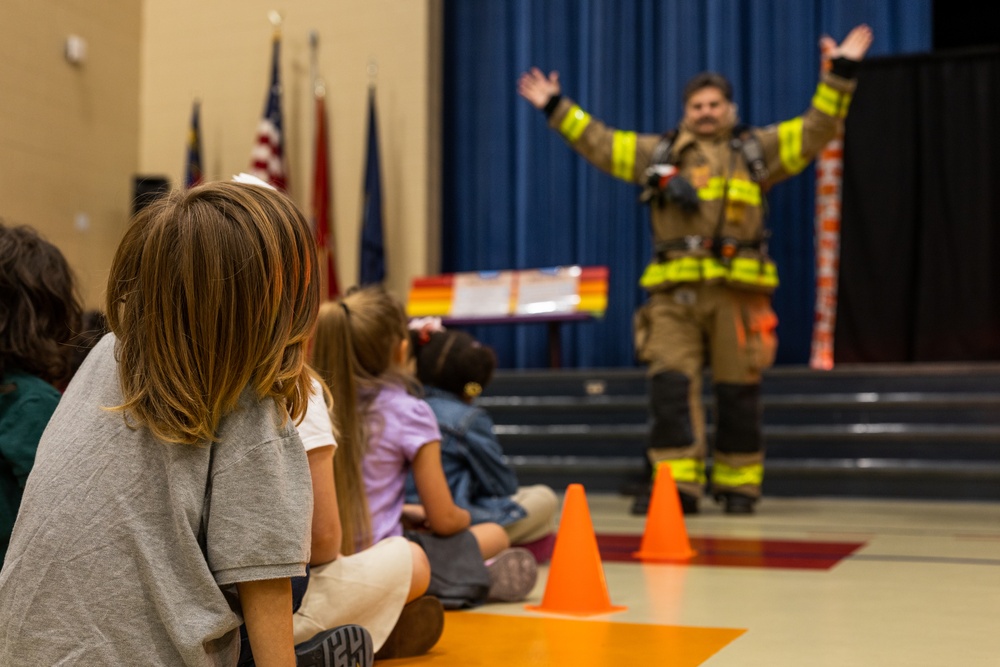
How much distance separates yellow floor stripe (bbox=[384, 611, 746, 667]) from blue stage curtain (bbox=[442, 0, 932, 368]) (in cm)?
467

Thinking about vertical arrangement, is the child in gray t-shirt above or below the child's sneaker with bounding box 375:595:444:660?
above

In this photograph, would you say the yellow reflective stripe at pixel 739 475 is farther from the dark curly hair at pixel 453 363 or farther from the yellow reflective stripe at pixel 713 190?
the dark curly hair at pixel 453 363

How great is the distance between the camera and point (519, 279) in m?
6.95

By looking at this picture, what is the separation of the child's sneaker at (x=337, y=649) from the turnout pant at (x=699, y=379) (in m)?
2.93

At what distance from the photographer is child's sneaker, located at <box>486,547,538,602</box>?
2709 millimetres

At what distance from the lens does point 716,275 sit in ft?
14.8

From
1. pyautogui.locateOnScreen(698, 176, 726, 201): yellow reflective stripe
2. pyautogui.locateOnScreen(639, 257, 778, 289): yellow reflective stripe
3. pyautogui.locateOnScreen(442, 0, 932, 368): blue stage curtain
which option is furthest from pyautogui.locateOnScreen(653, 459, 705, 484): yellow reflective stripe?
pyautogui.locateOnScreen(442, 0, 932, 368): blue stage curtain

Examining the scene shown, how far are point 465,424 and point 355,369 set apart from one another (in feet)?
1.88

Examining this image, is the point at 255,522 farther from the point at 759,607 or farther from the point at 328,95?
the point at 328,95

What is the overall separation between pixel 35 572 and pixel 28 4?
6850mm

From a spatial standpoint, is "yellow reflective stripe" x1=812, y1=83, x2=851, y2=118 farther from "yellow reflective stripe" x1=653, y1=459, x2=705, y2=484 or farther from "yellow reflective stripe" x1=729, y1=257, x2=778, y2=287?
"yellow reflective stripe" x1=653, y1=459, x2=705, y2=484

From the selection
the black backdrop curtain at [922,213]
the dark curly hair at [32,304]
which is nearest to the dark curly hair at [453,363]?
the dark curly hair at [32,304]

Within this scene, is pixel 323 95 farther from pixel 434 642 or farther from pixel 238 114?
pixel 434 642

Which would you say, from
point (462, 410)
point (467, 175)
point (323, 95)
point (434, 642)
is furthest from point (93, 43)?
point (434, 642)
